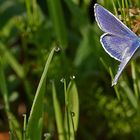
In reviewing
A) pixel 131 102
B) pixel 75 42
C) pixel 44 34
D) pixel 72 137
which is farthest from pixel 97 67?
pixel 72 137

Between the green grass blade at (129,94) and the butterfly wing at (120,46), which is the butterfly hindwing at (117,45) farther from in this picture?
the green grass blade at (129,94)

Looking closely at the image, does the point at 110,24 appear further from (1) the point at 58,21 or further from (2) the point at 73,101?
(1) the point at 58,21

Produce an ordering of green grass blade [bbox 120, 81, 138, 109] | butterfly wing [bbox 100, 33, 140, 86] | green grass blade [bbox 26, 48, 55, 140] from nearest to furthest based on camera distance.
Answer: butterfly wing [bbox 100, 33, 140, 86] < green grass blade [bbox 26, 48, 55, 140] < green grass blade [bbox 120, 81, 138, 109]

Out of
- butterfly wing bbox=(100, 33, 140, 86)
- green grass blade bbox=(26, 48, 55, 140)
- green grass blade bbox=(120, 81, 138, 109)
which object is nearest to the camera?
butterfly wing bbox=(100, 33, 140, 86)

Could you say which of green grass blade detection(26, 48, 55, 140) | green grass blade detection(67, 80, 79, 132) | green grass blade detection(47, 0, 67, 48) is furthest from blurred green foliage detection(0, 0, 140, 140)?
green grass blade detection(26, 48, 55, 140)

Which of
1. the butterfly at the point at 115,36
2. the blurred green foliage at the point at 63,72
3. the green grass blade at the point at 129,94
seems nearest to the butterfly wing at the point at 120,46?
the butterfly at the point at 115,36

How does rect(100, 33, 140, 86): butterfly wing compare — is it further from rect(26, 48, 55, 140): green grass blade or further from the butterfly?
rect(26, 48, 55, 140): green grass blade
